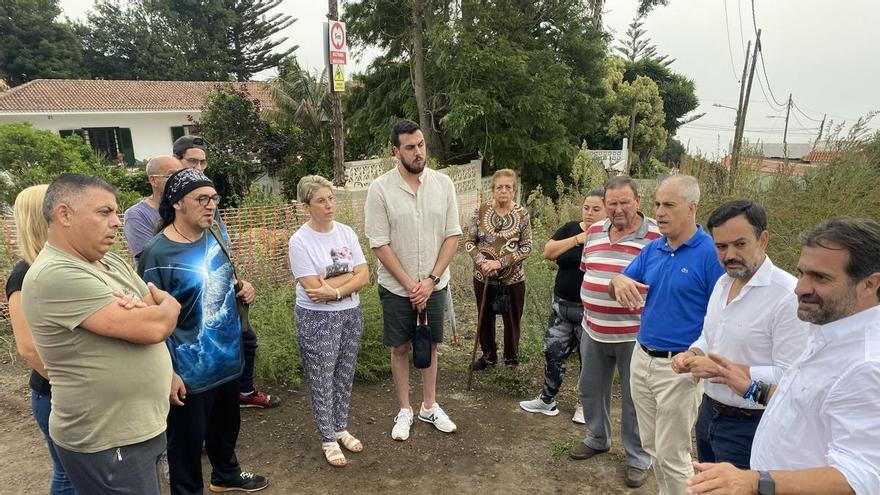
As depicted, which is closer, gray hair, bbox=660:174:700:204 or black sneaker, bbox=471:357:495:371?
gray hair, bbox=660:174:700:204

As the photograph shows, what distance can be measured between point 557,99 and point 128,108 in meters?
18.7

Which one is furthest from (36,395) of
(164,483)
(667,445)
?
(667,445)

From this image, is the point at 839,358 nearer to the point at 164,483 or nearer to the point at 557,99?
the point at 164,483

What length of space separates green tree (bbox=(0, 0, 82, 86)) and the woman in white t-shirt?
3438 cm

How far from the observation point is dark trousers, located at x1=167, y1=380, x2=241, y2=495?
2.46m

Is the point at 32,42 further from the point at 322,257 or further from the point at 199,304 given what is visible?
the point at 199,304

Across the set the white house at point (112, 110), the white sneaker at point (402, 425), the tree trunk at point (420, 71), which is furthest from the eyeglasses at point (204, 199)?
the white house at point (112, 110)

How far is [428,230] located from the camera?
3.36 meters

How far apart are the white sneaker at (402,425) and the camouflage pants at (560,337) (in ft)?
3.47

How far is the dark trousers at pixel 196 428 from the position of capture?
8.07 feet

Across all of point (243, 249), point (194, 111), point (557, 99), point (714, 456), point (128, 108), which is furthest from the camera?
point (194, 111)

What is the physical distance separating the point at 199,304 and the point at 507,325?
269cm

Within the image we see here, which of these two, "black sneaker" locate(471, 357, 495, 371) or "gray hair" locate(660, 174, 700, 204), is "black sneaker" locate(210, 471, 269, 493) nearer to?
"black sneaker" locate(471, 357, 495, 371)

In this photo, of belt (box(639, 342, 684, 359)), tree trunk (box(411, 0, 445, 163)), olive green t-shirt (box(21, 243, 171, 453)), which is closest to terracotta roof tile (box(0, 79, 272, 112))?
tree trunk (box(411, 0, 445, 163))
